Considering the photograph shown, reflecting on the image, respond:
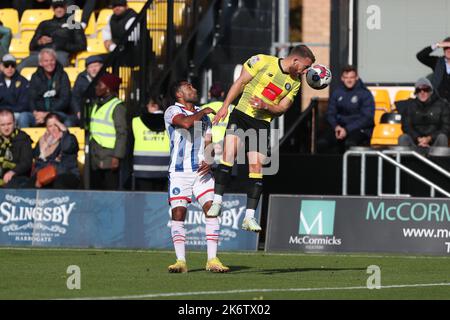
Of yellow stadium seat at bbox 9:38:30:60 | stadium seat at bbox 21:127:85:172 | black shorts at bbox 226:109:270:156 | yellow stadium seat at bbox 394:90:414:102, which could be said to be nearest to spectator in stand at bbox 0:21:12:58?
yellow stadium seat at bbox 9:38:30:60

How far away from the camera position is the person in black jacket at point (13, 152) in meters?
22.3

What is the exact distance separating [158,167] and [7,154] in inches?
98.4

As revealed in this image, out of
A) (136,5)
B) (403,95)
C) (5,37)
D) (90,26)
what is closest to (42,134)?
(136,5)

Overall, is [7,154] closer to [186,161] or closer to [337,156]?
[337,156]

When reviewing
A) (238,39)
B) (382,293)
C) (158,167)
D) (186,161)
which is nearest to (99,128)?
A: (158,167)

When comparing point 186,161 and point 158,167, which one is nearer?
point 186,161

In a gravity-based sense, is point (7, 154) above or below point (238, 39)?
below

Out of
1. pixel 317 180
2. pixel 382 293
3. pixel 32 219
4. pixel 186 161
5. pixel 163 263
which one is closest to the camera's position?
pixel 382 293

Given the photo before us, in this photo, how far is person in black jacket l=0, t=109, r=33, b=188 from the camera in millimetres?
22328

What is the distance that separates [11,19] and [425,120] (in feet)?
34.1

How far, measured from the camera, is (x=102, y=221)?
68.6ft

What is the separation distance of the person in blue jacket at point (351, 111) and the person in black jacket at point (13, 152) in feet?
16.2
